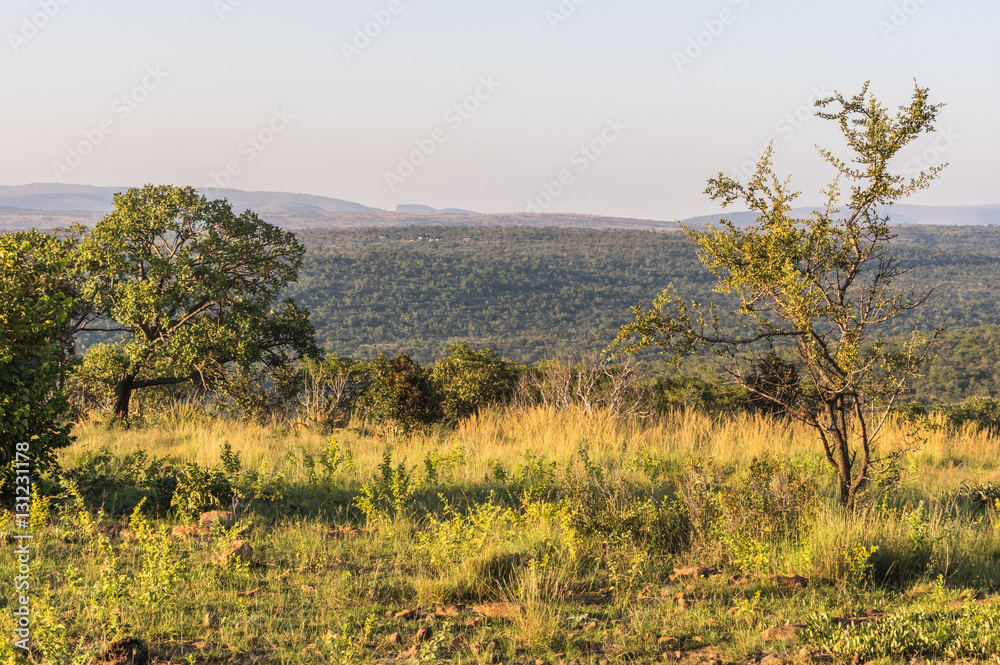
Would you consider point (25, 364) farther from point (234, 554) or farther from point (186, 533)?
point (234, 554)

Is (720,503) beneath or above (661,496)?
above

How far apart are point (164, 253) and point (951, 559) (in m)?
13.9

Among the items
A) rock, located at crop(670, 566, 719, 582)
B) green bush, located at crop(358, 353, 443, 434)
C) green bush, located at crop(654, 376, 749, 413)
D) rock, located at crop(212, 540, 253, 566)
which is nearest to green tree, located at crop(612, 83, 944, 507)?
rock, located at crop(670, 566, 719, 582)

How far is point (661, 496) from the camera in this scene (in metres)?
7.40

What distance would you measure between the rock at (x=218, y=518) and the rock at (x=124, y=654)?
7.55 ft

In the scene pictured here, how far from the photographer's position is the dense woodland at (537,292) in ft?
183

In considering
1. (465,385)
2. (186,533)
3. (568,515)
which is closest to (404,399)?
(465,385)

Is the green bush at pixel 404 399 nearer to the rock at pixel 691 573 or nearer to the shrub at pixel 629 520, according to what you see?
the shrub at pixel 629 520

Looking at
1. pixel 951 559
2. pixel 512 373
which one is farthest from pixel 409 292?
pixel 951 559

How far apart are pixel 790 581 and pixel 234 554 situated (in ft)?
12.6

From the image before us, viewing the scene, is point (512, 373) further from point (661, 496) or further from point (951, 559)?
point (951, 559)

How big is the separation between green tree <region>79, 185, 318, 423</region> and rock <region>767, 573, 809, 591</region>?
35.5 feet

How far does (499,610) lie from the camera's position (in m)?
4.45

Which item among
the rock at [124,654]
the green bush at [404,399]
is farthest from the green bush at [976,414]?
the rock at [124,654]
